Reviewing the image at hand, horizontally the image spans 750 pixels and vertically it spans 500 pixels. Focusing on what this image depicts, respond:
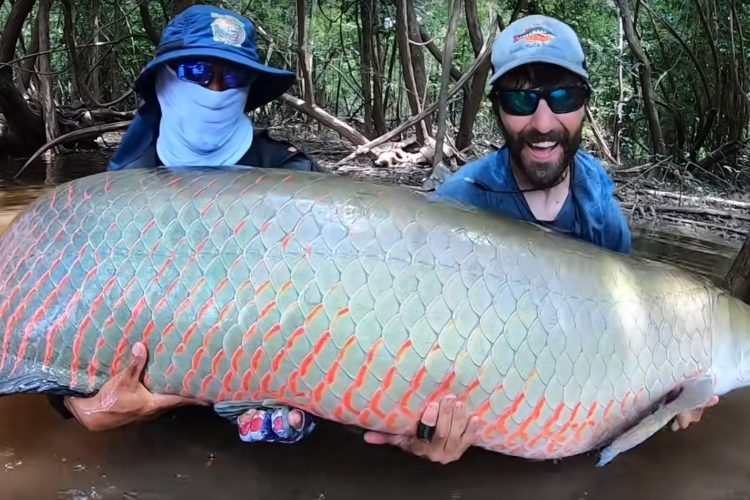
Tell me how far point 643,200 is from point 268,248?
4983 millimetres

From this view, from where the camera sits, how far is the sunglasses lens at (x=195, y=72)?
97.2 inches

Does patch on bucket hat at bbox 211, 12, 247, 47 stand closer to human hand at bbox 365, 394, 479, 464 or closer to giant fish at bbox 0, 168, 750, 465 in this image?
giant fish at bbox 0, 168, 750, 465

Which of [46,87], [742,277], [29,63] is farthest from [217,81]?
[29,63]

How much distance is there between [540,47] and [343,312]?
3.75ft

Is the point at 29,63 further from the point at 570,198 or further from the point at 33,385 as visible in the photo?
the point at 570,198

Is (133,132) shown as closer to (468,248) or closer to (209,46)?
(209,46)

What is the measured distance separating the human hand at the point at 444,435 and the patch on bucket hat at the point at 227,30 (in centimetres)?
147

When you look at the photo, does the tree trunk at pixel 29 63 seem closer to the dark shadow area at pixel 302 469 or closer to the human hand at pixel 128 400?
the dark shadow area at pixel 302 469

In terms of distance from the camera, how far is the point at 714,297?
91.2 inches

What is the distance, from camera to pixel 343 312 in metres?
1.86

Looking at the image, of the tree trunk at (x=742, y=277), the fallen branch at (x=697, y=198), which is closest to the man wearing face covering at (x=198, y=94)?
the tree trunk at (x=742, y=277)

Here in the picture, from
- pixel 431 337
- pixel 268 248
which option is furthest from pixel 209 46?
pixel 431 337

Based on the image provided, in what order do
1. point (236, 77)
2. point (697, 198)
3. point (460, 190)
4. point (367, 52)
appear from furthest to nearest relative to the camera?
point (367, 52)
point (697, 198)
point (460, 190)
point (236, 77)

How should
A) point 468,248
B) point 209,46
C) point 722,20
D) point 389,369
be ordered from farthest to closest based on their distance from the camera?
point 722,20 < point 209,46 < point 468,248 < point 389,369
